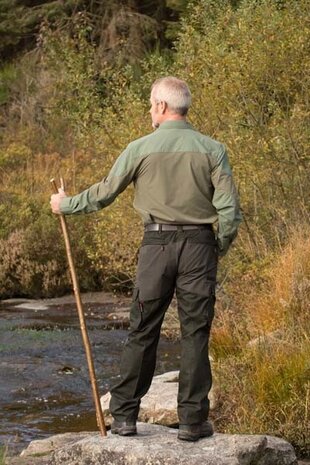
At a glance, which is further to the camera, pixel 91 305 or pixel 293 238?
pixel 91 305

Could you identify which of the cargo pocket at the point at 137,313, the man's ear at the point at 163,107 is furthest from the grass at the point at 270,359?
the man's ear at the point at 163,107

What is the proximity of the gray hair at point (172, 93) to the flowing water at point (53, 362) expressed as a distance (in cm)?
341

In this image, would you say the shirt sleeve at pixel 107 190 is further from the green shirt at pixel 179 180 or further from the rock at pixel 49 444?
the rock at pixel 49 444

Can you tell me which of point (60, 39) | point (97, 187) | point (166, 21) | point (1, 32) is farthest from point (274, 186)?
point (1, 32)

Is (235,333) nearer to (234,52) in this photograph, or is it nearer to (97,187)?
(97,187)

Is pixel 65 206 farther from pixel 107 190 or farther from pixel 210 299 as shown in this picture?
pixel 210 299

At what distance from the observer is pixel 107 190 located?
664 cm

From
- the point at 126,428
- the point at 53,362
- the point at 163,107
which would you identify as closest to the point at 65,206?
the point at 163,107

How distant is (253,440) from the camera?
6664mm

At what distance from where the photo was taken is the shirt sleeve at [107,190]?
6.61 metres

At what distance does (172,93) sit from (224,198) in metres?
0.64

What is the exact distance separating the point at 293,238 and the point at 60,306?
601 centimetres

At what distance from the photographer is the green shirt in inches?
257

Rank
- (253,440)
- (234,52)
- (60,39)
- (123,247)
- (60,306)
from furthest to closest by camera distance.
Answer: (60,39), (60,306), (123,247), (234,52), (253,440)
